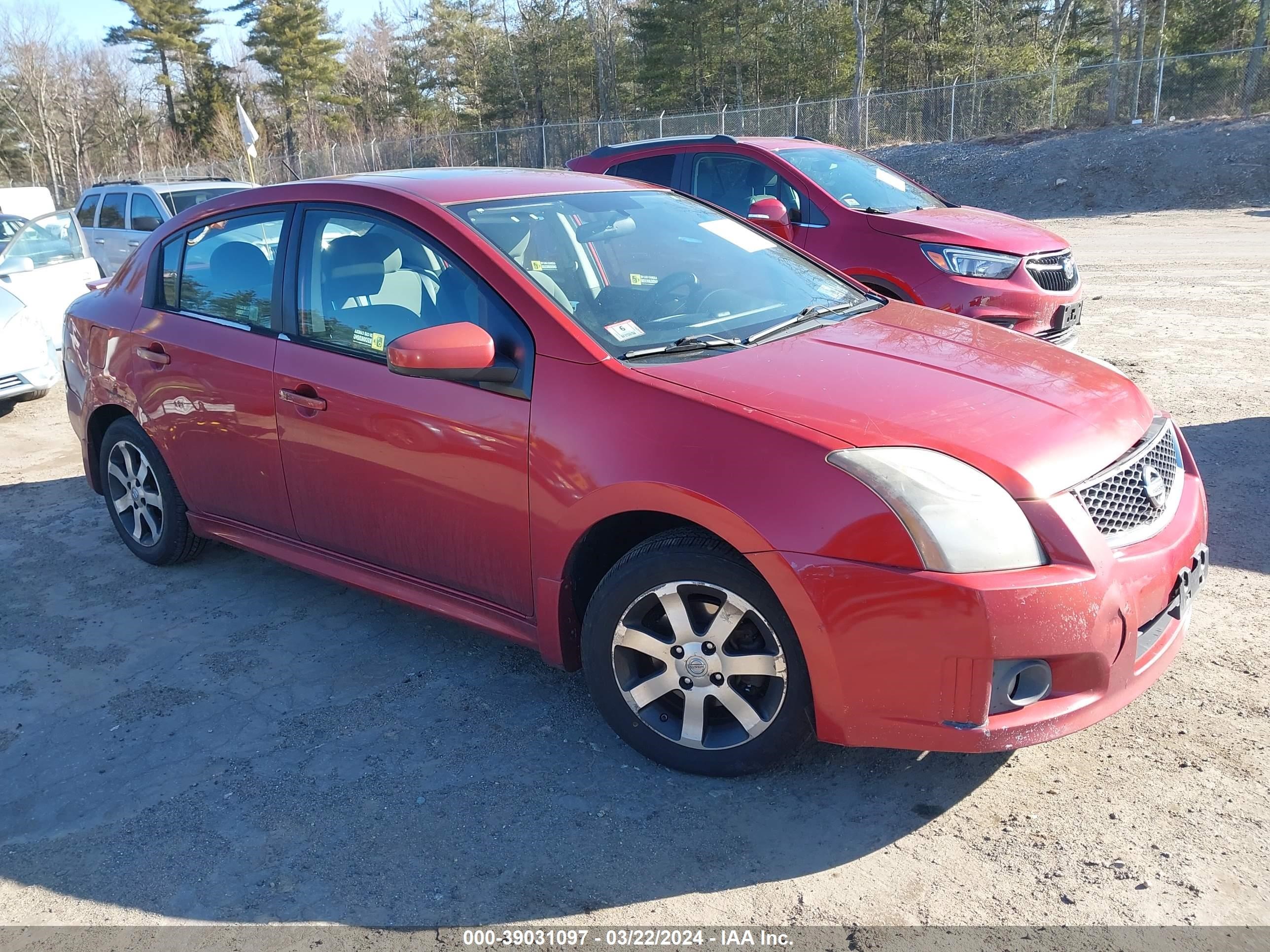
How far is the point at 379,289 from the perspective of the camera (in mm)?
3773

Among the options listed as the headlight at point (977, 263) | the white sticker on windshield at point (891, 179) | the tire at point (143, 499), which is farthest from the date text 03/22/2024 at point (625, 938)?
the white sticker on windshield at point (891, 179)

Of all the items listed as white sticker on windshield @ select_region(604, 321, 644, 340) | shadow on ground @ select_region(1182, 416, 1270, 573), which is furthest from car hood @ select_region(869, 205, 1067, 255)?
white sticker on windshield @ select_region(604, 321, 644, 340)

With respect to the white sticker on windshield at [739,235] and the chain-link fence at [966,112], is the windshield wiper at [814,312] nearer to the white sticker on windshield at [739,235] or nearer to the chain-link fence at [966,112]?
the white sticker on windshield at [739,235]

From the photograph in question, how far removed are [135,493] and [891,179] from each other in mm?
6422

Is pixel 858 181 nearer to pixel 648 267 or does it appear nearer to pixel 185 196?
pixel 648 267

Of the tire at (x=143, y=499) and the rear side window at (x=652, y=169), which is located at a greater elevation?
the rear side window at (x=652, y=169)

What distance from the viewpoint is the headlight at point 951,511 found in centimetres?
257

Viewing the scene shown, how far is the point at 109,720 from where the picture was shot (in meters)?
3.69

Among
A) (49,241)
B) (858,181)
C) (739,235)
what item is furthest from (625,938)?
(49,241)

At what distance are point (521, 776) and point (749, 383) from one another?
1427 mm

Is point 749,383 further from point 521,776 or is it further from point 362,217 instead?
point 362,217

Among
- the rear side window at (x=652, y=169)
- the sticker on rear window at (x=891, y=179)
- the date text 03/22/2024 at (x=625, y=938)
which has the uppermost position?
the rear side window at (x=652, y=169)

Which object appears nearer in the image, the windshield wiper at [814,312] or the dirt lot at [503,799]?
the dirt lot at [503,799]

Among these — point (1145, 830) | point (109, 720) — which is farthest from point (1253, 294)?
point (109, 720)
